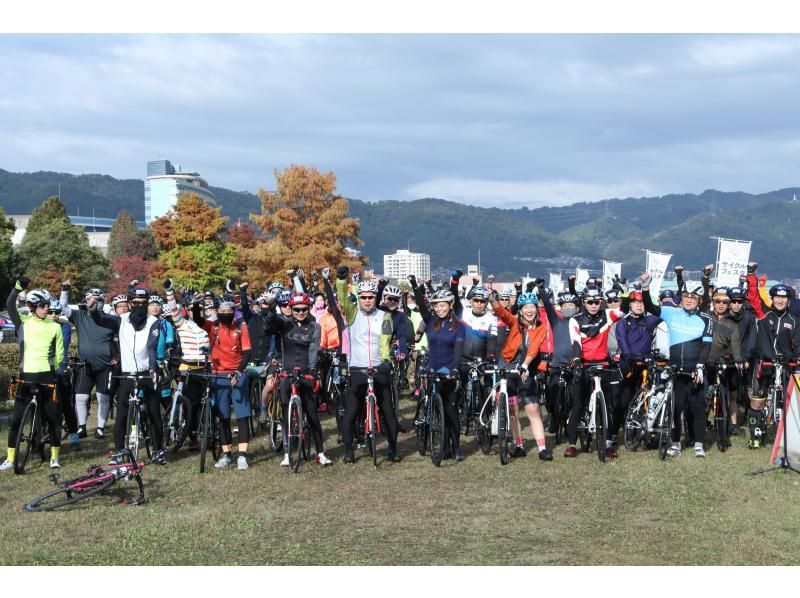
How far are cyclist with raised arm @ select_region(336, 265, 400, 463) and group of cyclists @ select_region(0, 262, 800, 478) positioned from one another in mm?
16

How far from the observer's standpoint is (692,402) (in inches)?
515

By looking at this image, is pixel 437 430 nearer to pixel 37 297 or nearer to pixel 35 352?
pixel 35 352

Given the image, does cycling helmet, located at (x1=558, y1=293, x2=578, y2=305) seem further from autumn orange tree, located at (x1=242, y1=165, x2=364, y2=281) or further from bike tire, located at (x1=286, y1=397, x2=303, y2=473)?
autumn orange tree, located at (x1=242, y1=165, x2=364, y2=281)

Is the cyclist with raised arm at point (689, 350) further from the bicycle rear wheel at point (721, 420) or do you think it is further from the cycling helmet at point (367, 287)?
the cycling helmet at point (367, 287)

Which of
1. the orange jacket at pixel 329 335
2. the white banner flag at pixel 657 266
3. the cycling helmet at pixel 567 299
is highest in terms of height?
the white banner flag at pixel 657 266

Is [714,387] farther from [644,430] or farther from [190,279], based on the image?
[190,279]

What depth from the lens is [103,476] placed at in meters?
10.3

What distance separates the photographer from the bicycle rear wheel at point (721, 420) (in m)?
13.5

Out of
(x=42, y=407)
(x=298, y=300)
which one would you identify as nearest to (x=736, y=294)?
(x=298, y=300)

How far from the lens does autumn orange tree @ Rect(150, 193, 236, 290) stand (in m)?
66.6

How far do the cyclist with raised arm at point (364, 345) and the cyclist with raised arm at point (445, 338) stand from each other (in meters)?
0.55

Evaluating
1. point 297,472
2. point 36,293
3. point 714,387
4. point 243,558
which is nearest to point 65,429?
point 36,293

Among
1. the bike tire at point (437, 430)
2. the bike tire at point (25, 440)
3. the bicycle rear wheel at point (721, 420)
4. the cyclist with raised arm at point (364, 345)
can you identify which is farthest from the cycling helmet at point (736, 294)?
the bike tire at point (25, 440)

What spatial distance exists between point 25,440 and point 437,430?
5.46 m
